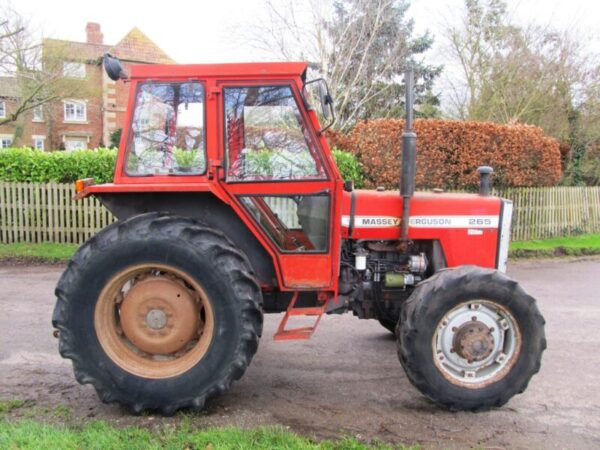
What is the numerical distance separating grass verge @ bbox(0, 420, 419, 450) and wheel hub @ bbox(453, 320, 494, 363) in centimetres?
90

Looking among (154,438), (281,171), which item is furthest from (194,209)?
(154,438)

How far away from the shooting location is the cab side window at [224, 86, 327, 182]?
12.0 ft

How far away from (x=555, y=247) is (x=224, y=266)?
1012cm

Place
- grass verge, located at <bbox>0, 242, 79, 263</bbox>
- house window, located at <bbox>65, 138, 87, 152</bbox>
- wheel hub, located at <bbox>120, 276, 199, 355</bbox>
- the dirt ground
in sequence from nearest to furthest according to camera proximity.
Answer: the dirt ground → wheel hub, located at <bbox>120, 276, 199, 355</bbox> → grass verge, located at <bbox>0, 242, 79, 263</bbox> → house window, located at <bbox>65, 138, 87, 152</bbox>

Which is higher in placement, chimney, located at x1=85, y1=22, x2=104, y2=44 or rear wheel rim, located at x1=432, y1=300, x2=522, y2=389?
chimney, located at x1=85, y1=22, x2=104, y2=44

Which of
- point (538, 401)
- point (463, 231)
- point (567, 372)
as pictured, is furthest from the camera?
point (567, 372)

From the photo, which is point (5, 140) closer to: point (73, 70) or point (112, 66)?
point (73, 70)

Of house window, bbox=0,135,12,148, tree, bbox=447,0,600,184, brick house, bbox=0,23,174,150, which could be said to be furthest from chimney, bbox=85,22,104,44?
tree, bbox=447,0,600,184

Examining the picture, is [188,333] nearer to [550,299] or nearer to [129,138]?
[129,138]

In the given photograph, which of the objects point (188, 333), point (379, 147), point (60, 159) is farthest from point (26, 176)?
point (188, 333)

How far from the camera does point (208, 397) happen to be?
3465mm

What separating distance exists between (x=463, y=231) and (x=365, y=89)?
15470 millimetres

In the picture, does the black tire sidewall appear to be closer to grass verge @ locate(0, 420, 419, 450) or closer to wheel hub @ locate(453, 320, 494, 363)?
grass verge @ locate(0, 420, 419, 450)

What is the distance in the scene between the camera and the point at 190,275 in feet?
11.2
